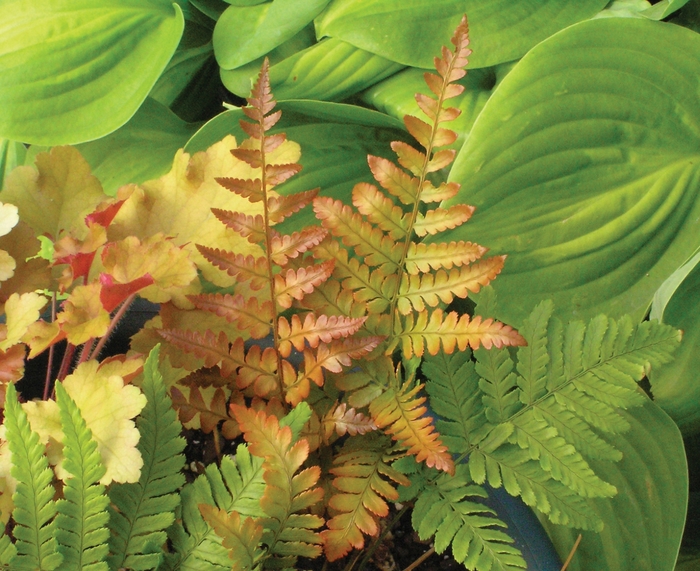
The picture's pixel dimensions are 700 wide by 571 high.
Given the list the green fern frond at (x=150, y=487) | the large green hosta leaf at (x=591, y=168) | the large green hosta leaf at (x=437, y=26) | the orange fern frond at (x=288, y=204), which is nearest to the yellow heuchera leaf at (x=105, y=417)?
the green fern frond at (x=150, y=487)

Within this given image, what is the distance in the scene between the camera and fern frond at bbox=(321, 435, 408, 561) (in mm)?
309

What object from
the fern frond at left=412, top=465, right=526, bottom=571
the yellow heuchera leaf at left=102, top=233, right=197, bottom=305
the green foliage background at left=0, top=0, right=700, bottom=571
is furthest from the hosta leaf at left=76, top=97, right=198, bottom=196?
the fern frond at left=412, top=465, right=526, bottom=571

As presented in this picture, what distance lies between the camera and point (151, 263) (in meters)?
0.34

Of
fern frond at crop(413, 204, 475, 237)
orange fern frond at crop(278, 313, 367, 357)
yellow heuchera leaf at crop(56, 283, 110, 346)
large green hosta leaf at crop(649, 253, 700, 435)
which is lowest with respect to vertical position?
large green hosta leaf at crop(649, 253, 700, 435)

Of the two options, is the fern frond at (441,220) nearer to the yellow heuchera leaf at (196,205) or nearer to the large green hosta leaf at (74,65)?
the yellow heuchera leaf at (196,205)

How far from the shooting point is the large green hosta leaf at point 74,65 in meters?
0.57

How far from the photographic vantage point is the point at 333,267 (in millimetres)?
332

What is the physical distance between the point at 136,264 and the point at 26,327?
0.07 metres

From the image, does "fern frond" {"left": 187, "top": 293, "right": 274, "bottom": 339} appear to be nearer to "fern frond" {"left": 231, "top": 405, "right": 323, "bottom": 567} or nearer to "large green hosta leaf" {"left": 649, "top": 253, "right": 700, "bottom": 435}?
"fern frond" {"left": 231, "top": 405, "right": 323, "bottom": 567}

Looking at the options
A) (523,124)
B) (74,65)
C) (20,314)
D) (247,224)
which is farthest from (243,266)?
(74,65)

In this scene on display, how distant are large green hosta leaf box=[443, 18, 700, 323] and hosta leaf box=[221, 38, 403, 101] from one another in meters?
0.21

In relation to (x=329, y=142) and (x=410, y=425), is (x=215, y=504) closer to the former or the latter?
(x=410, y=425)

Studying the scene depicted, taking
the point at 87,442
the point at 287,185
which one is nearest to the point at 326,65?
the point at 287,185

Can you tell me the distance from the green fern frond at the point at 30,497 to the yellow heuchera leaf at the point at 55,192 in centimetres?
17
